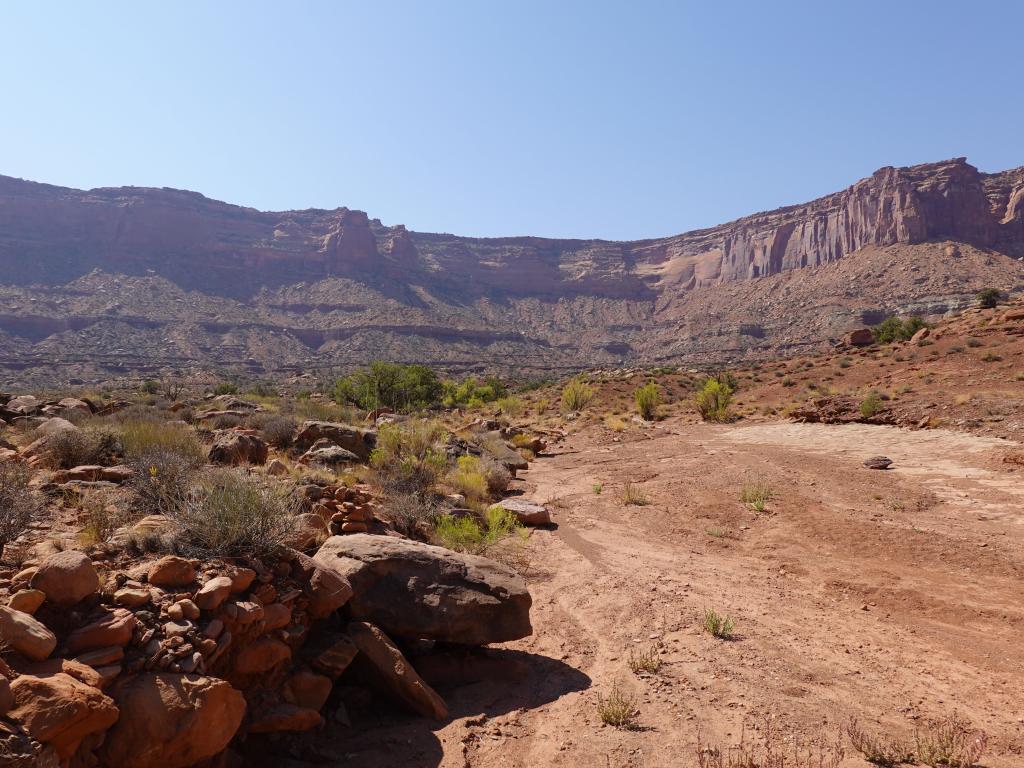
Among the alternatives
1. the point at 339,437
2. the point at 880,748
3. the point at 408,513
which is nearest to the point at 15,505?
the point at 408,513

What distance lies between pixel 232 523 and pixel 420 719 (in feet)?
7.26

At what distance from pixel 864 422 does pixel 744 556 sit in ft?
49.7

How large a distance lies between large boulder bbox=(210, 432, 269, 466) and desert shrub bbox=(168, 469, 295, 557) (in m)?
4.51

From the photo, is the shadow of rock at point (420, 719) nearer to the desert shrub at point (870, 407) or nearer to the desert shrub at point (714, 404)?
the desert shrub at point (870, 407)

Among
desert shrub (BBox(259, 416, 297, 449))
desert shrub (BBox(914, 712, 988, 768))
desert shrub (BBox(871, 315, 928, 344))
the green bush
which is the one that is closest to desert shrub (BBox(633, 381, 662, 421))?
the green bush

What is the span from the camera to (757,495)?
12391 millimetres

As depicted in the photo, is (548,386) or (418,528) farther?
(548,386)

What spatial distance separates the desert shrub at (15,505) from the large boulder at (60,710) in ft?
6.38

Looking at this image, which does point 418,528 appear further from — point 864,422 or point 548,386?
point 548,386

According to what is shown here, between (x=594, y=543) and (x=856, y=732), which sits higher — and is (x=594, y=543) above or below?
below

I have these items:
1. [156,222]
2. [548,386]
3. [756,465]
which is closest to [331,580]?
[756,465]

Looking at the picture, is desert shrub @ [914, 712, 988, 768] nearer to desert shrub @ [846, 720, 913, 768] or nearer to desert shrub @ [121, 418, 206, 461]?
desert shrub @ [846, 720, 913, 768]

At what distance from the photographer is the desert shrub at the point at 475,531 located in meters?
8.88

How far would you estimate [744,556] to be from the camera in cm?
922
